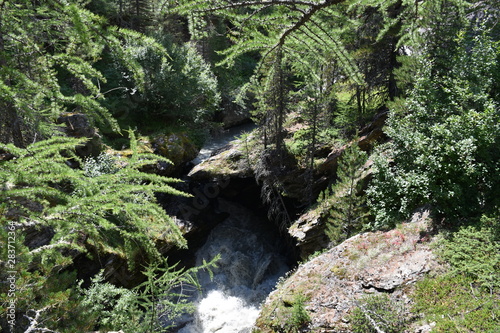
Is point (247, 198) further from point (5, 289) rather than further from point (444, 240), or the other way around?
point (5, 289)

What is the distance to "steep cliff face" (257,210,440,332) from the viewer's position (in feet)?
17.4

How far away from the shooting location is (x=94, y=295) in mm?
5844

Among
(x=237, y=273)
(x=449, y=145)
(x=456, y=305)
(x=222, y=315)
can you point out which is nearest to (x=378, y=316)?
(x=456, y=305)

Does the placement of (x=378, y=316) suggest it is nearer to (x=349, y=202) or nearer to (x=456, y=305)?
(x=456, y=305)

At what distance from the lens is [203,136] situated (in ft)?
51.5

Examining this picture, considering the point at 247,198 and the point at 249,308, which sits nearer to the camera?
the point at 249,308

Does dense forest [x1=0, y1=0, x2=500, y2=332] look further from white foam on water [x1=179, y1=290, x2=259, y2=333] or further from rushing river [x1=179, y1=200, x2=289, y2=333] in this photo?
rushing river [x1=179, y1=200, x2=289, y2=333]

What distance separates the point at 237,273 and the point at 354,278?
695 centimetres

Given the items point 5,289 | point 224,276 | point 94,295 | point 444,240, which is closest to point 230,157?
point 224,276

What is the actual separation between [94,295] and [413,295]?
6290 mm

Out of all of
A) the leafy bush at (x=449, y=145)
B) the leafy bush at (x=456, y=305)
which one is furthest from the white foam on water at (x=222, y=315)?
the leafy bush at (x=456, y=305)

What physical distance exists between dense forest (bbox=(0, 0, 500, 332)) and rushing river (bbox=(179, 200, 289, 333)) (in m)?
1.52

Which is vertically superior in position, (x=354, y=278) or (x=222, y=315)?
(x=354, y=278)

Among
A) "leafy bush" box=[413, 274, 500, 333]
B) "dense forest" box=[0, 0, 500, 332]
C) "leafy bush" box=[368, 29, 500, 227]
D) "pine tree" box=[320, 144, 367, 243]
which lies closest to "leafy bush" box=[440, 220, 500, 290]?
"dense forest" box=[0, 0, 500, 332]
